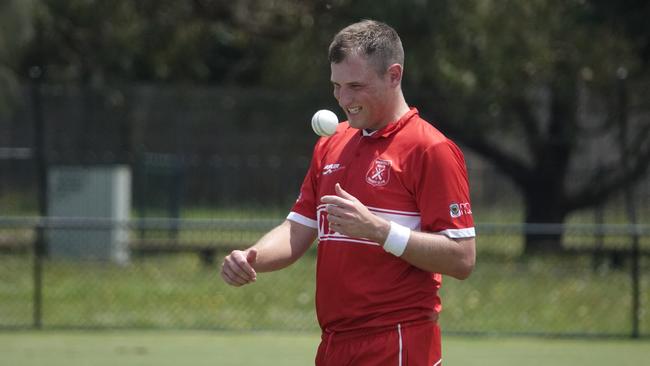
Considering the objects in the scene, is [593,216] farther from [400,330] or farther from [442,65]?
[400,330]

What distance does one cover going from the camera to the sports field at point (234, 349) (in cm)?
920

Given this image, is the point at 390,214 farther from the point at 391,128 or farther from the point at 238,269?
the point at 238,269

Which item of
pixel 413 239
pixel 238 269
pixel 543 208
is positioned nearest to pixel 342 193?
pixel 413 239

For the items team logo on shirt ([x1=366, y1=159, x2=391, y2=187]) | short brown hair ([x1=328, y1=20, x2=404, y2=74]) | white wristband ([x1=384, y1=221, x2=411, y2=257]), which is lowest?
white wristband ([x1=384, y1=221, x2=411, y2=257])

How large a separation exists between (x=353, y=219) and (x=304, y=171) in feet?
28.6

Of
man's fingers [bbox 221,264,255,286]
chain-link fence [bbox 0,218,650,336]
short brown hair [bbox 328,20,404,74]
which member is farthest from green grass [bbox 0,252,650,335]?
short brown hair [bbox 328,20,404,74]

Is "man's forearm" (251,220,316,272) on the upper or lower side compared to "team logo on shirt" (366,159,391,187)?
lower

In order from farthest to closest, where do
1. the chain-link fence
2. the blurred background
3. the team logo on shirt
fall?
the blurred background, the chain-link fence, the team logo on shirt

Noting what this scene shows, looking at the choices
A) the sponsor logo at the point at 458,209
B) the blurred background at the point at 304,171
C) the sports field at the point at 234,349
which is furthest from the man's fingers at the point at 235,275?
the blurred background at the point at 304,171

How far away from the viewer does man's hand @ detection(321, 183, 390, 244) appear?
3.81m

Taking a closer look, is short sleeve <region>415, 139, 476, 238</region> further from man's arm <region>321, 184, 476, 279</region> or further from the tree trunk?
the tree trunk

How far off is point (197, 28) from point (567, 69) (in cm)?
710

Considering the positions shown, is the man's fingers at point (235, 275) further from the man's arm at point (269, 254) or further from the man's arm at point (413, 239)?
the man's arm at point (413, 239)

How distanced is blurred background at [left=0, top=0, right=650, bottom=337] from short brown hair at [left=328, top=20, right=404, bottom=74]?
6.31 meters
